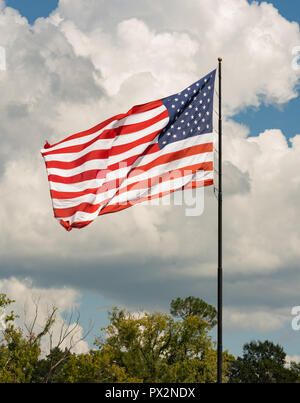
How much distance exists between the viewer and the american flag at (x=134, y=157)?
2016 centimetres

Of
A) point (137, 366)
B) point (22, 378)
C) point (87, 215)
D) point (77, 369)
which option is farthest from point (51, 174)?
point (137, 366)

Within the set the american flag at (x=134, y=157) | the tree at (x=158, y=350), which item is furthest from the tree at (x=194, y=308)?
the american flag at (x=134, y=157)

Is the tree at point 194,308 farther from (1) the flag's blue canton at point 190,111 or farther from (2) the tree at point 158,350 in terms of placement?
(1) the flag's blue canton at point 190,111

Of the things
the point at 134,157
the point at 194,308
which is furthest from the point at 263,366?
the point at 134,157

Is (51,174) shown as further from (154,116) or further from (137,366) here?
(137,366)

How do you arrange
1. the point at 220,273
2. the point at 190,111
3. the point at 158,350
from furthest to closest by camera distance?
1. the point at 158,350
2. the point at 190,111
3. the point at 220,273

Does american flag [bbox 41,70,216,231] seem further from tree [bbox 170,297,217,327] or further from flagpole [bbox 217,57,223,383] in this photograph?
tree [bbox 170,297,217,327]

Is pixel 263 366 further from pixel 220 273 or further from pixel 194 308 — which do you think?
pixel 220 273

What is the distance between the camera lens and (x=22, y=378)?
1683 inches

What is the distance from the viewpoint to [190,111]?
20.8 m

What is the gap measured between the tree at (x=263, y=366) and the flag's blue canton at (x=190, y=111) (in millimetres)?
104322

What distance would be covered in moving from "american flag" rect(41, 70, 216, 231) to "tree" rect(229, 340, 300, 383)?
4108 inches

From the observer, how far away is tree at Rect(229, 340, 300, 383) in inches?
4685

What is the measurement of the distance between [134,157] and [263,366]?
354ft
